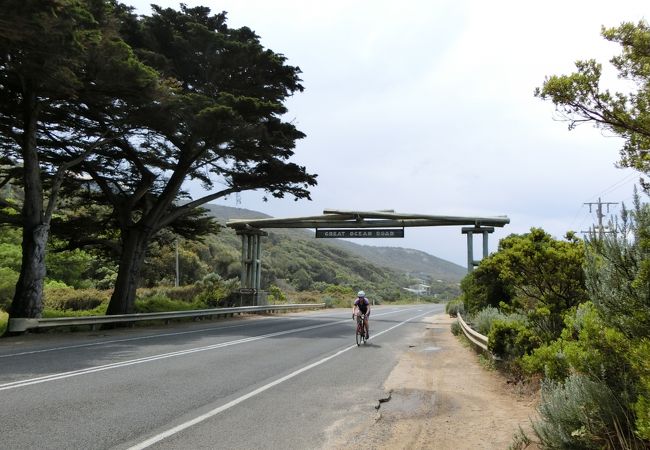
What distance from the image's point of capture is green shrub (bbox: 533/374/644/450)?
4176 millimetres

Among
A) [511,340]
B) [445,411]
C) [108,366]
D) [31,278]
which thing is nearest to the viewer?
[445,411]

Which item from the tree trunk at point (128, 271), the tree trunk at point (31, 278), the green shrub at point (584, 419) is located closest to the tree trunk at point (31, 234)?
the tree trunk at point (31, 278)

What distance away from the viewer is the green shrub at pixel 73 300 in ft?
94.8

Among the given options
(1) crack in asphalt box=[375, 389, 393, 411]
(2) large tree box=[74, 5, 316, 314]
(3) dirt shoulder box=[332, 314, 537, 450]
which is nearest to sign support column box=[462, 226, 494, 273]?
(2) large tree box=[74, 5, 316, 314]

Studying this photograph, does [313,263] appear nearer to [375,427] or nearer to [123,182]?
[123,182]

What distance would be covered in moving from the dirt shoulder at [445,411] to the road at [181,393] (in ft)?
1.31

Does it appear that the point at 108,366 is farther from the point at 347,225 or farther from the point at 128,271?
the point at 347,225

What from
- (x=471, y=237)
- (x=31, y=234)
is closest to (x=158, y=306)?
(x=31, y=234)

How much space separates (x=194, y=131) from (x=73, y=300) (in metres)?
17.2

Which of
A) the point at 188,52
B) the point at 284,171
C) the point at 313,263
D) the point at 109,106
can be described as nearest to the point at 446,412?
the point at 109,106

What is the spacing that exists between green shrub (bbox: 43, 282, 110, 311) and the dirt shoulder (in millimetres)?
24968

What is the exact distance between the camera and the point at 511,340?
9.73 meters

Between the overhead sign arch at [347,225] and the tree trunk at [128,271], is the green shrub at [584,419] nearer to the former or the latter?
the tree trunk at [128,271]

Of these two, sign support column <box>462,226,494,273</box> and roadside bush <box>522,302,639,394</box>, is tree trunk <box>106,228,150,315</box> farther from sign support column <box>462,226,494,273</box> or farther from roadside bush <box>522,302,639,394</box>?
roadside bush <box>522,302,639,394</box>
